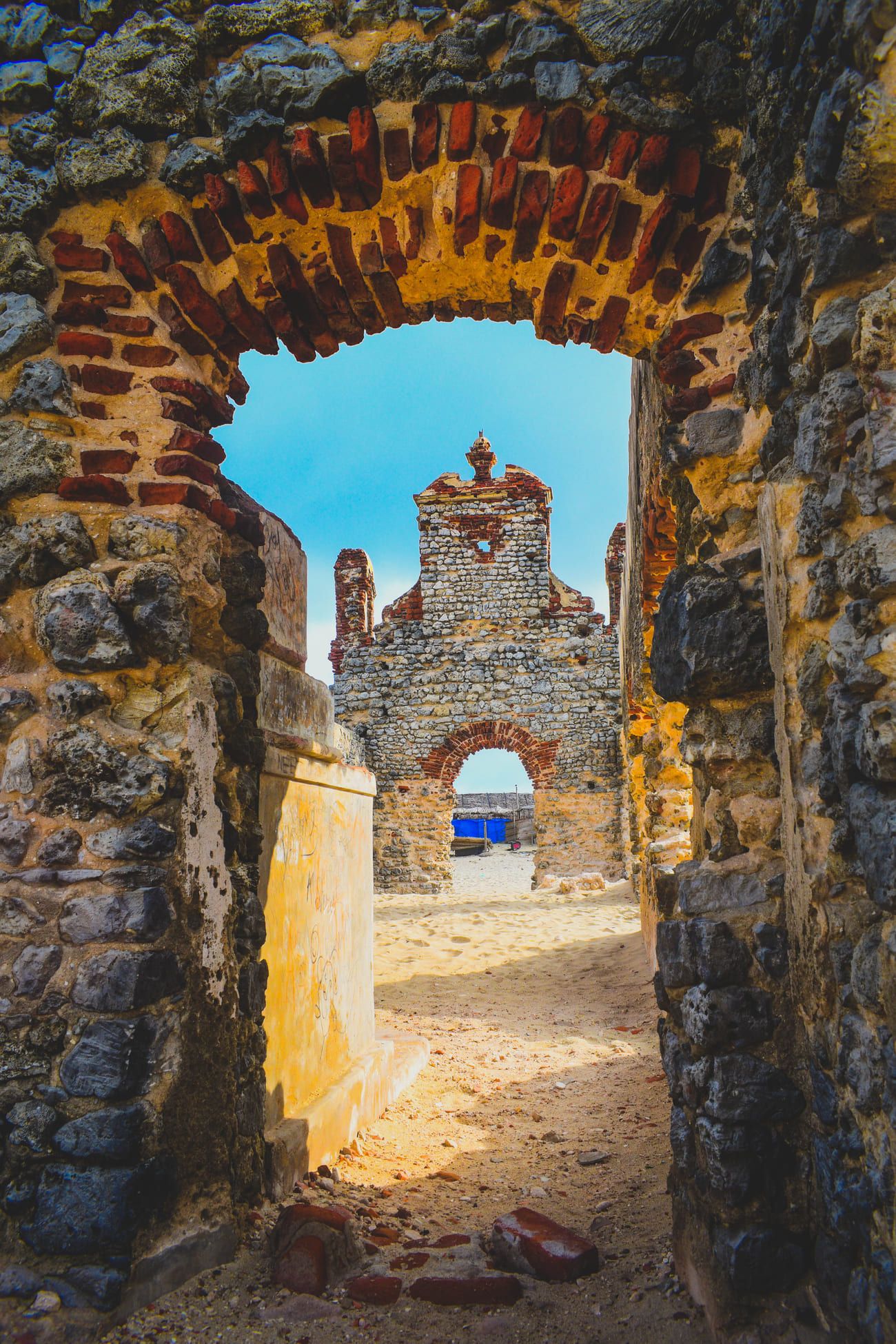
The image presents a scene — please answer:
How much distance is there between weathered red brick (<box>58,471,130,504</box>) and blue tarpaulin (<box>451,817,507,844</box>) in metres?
23.5

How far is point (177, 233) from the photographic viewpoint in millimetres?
2143

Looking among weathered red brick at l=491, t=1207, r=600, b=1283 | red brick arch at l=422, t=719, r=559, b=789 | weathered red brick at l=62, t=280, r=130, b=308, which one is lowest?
weathered red brick at l=491, t=1207, r=600, b=1283

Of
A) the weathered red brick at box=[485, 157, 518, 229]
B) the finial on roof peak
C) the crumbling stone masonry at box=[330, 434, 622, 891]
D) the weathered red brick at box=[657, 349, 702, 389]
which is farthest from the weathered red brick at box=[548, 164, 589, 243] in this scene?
the finial on roof peak

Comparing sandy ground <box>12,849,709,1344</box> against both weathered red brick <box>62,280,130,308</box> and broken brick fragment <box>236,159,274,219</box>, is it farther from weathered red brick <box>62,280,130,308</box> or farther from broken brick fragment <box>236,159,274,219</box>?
broken brick fragment <box>236,159,274,219</box>

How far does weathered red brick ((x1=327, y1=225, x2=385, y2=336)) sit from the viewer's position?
2252 mm

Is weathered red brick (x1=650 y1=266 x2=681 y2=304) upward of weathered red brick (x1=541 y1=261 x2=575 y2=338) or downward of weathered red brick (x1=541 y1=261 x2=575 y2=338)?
downward

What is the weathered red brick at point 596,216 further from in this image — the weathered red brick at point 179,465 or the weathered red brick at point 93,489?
the weathered red brick at point 93,489

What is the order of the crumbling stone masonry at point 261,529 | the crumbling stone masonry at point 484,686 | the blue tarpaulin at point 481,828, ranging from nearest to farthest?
the crumbling stone masonry at point 261,529, the crumbling stone masonry at point 484,686, the blue tarpaulin at point 481,828

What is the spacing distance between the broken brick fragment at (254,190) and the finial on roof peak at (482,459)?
11.0 m

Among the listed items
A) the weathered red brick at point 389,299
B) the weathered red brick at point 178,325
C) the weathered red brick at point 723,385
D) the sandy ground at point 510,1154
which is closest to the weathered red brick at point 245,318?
the weathered red brick at point 178,325

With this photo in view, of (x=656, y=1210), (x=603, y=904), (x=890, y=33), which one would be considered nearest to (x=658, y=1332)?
(x=656, y=1210)

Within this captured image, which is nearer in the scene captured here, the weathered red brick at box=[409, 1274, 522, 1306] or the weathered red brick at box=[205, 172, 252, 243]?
the weathered red brick at box=[409, 1274, 522, 1306]

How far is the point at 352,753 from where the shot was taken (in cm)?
1159

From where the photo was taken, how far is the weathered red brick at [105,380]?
210 cm
